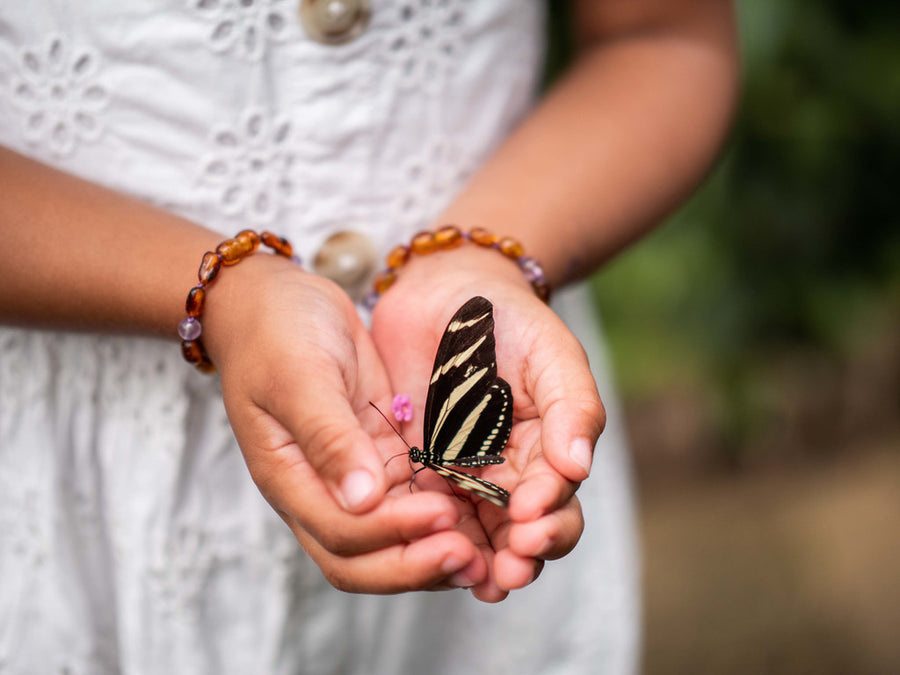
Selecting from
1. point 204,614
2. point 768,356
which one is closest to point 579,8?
point 204,614

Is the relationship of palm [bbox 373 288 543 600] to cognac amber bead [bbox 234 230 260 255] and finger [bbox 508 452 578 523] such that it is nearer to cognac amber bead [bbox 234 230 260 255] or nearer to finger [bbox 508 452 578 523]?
finger [bbox 508 452 578 523]

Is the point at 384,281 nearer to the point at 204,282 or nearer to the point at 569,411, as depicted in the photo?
the point at 204,282

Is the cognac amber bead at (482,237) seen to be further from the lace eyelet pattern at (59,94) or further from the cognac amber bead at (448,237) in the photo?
the lace eyelet pattern at (59,94)

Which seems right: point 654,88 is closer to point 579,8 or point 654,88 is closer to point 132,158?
point 579,8

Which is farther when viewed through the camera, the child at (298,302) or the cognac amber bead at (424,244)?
the cognac amber bead at (424,244)

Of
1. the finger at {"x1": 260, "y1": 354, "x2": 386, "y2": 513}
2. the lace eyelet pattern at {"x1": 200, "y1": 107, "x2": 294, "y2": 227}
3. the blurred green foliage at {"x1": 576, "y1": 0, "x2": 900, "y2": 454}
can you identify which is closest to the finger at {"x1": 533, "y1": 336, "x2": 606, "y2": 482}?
the finger at {"x1": 260, "y1": 354, "x2": 386, "y2": 513}

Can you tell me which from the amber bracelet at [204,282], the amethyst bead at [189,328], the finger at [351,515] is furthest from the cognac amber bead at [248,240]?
the finger at [351,515]
